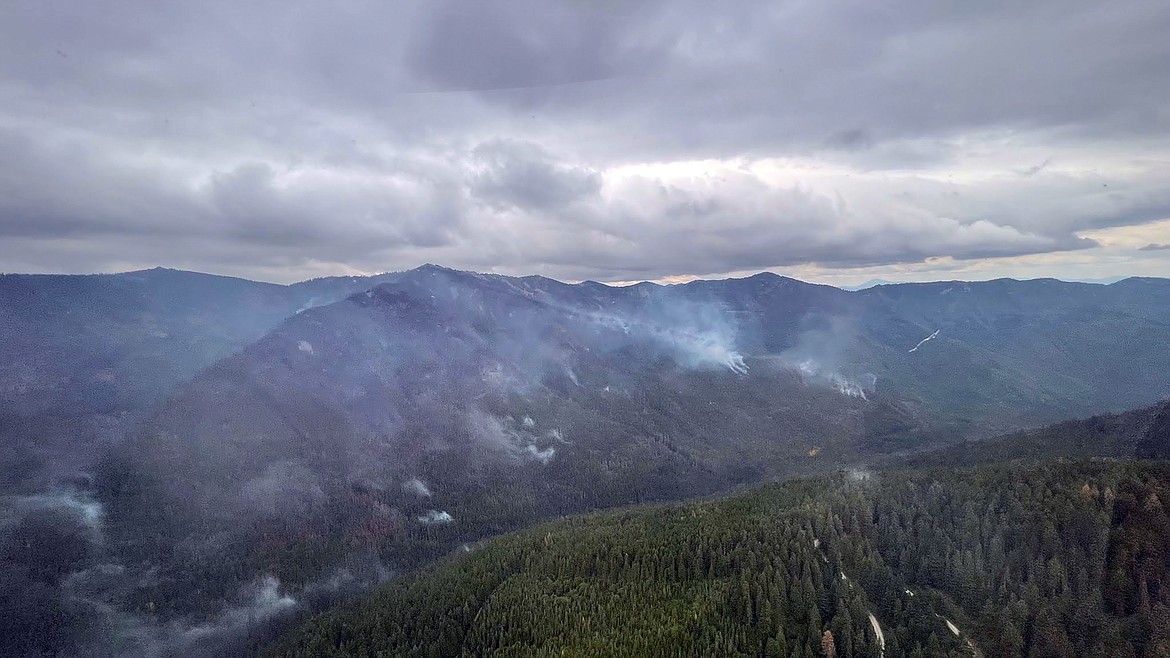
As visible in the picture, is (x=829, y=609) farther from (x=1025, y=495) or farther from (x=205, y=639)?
(x=205, y=639)

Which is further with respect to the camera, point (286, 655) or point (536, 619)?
point (286, 655)

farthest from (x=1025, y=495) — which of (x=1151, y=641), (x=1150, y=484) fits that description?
(x=1151, y=641)

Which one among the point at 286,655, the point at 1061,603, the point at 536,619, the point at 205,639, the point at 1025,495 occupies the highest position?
the point at 1025,495

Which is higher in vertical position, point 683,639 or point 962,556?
point 962,556

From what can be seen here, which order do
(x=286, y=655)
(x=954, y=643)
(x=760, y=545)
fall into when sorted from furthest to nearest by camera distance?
(x=286, y=655), (x=760, y=545), (x=954, y=643)

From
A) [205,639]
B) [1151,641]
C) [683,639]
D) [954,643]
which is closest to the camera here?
[1151,641]

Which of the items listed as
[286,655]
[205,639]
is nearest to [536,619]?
[286,655]
